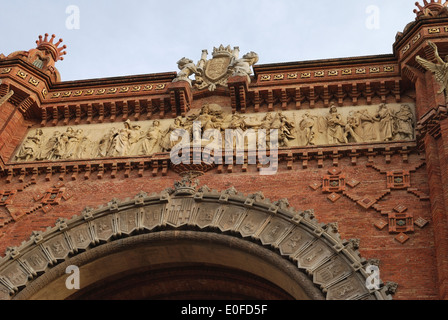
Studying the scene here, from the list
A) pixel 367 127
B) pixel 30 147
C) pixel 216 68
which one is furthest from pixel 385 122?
pixel 30 147

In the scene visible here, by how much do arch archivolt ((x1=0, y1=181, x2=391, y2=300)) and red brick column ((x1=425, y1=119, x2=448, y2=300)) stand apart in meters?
1.15

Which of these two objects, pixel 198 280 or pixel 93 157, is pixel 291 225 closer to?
pixel 198 280

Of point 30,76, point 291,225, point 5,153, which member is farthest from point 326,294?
point 30,76

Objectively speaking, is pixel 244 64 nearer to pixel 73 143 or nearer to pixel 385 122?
pixel 385 122


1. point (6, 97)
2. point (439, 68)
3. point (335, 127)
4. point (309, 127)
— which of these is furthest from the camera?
point (6, 97)

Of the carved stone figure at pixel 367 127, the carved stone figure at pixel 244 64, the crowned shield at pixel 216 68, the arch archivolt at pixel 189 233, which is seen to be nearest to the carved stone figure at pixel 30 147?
the arch archivolt at pixel 189 233

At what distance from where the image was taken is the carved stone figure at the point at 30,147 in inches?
538

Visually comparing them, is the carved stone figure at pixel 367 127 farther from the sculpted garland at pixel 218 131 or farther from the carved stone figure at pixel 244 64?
the carved stone figure at pixel 244 64

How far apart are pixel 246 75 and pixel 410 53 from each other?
11.0 ft

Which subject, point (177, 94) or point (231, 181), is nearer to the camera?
point (231, 181)

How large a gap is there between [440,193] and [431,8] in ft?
17.6

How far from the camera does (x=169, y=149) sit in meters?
13.0

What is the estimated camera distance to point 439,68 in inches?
472

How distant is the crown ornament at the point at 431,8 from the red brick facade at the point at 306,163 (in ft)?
0.13
